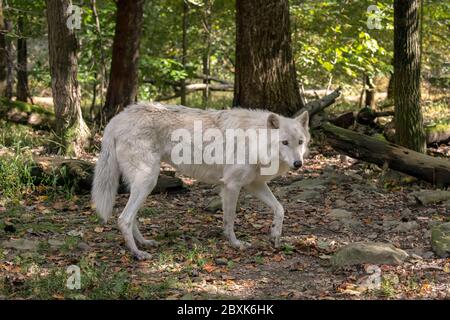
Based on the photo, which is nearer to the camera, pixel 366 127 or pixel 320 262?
pixel 320 262

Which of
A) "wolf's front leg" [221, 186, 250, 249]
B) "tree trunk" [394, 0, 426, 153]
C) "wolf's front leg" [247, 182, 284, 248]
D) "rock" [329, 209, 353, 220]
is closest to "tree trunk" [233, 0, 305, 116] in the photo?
"tree trunk" [394, 0, 426, 153]

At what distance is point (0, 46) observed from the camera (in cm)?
1338

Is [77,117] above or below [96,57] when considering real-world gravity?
below

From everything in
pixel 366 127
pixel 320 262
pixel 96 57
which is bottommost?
pixel 320 262

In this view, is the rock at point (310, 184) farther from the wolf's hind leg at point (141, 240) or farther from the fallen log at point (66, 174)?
the wolf's hind leg at point (141, 240)

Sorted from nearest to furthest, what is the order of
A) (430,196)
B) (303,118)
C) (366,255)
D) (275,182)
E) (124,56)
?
(366,255) < (303,118) < (430,196) < (275,182) < (124,56)

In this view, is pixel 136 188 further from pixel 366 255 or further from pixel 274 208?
pixel 366 255

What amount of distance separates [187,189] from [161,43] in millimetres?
9189

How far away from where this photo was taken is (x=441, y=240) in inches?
229

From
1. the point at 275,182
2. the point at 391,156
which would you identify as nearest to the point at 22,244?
the point at 275,182

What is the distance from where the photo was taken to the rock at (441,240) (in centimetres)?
568

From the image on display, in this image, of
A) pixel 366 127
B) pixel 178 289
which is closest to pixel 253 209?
pixel 178 289

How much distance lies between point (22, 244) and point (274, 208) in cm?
269
